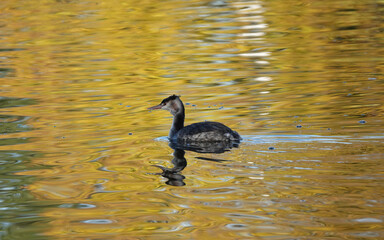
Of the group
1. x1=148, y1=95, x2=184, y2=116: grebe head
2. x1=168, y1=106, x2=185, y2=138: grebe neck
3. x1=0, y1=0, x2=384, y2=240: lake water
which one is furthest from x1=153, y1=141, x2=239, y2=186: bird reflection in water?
x1=148, y1=95, x2=184, y2=116: grebe head

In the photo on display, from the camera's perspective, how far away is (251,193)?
870cm

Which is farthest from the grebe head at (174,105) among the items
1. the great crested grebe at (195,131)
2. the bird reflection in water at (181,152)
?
the bird reflection in water at (181,152)

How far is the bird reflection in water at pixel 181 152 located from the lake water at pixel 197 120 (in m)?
0.05

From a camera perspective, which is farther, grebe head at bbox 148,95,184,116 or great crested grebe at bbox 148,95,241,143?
grebe head at bbox 148,95,184,116

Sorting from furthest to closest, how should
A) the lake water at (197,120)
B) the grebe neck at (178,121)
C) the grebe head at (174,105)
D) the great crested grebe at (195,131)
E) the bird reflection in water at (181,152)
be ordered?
the grebe head at (174,105) < the grebe neck at (178,121) < the great crested grebe at (195,131) < the bird reflection in water at (181,152) < the lake water at (197,120)

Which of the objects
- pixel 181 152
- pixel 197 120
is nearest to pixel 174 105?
pixel 197 120

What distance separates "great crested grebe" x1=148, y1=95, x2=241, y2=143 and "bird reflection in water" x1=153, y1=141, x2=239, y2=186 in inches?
3.2

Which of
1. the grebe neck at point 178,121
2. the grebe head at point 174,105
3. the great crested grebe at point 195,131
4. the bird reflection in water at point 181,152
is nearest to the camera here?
the bird reflection in water at point 181,152

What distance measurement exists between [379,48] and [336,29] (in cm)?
485

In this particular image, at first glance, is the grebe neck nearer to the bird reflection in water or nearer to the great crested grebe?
the great crested grebe

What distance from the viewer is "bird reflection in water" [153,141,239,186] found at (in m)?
9.73

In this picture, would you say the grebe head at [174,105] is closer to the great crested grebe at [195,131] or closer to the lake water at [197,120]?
the great crested grebe at [195,131]

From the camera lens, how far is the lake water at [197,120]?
8047 millimetres

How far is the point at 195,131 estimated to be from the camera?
11.8 meters
